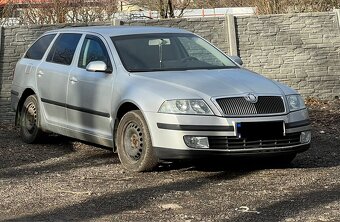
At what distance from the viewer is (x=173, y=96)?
6.90 metres

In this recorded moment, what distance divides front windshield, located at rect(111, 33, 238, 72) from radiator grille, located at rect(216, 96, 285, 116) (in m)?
1.14

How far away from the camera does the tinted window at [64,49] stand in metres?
8.70

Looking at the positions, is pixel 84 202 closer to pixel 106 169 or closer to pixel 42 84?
pixel 106 169

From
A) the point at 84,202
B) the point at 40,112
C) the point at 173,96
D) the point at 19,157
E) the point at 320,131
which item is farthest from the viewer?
the point at 320,131

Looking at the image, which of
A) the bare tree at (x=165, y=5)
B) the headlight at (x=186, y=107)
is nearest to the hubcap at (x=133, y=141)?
the headlight at (x=186, y=107)

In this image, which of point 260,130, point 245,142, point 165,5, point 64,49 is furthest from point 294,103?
point 165,5

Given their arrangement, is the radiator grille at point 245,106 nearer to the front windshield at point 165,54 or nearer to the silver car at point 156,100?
the silver car at point 156,100

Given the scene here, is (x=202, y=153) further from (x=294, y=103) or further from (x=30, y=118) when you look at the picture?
(x=30, y=118)

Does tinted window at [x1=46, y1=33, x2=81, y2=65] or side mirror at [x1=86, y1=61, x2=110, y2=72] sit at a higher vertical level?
tinted window at [x1=46, y1=33, x2=81, y2=65]

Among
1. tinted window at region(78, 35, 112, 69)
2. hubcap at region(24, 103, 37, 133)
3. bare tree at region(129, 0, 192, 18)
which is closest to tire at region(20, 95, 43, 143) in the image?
hubcap at region(24, 103, 37, 133)

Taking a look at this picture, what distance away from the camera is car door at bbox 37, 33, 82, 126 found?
8.57 metres

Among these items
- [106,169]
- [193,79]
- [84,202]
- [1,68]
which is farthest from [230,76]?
[1,68]

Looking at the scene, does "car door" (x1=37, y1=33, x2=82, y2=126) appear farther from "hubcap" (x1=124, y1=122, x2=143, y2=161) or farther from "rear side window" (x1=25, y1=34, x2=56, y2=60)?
"hubcap" (x1=124, y1=122, x2=143, y2=161)

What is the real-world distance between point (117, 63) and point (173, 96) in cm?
117
